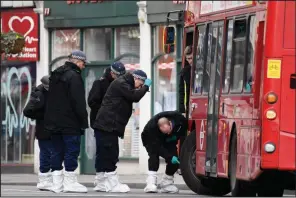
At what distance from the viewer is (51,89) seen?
60.7 ft

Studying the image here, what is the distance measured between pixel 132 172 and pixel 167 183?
8.92 meters

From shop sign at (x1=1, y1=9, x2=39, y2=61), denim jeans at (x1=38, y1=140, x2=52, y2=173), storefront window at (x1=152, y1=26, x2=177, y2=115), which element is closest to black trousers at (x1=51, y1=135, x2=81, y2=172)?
denim jeans at (x1=38, y1=140, x2=52, y2=173)

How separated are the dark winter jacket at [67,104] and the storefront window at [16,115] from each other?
12149mm

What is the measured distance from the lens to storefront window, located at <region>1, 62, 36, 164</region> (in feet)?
100

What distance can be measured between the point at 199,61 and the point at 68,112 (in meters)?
2.13

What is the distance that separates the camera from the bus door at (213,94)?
1748 centimetres

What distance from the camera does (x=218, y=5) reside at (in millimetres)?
17641

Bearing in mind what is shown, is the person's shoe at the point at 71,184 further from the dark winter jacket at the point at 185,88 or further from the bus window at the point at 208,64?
the dark winter jacket at the point at 185,88

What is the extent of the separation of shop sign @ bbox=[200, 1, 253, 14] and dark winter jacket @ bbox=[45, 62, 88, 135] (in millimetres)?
2035

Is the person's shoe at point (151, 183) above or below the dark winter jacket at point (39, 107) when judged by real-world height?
below

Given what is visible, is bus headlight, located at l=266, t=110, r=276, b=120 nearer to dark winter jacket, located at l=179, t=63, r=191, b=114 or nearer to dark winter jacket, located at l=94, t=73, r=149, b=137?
dark winter jacket, located at l=94, t=73, r=149, b=137

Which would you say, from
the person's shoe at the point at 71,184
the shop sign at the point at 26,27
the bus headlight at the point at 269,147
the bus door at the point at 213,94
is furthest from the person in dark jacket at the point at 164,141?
the shop sign at the point at 26,27

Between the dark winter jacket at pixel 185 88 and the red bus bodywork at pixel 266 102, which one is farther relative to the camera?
the dark winter jacket at pixel 185 88

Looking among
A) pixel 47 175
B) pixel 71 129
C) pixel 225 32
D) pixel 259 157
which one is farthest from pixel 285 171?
pixel 47 175
